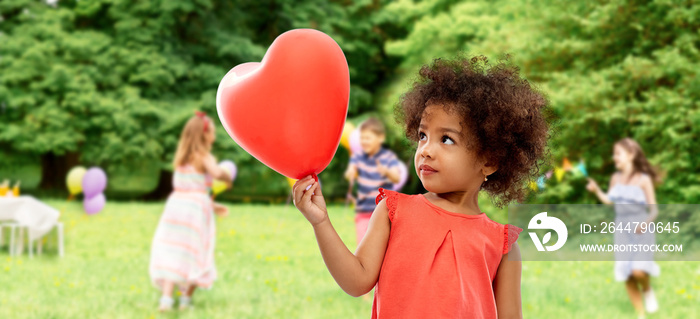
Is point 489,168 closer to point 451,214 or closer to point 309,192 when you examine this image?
point 451,214

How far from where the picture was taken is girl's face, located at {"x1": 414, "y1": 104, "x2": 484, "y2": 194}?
5.05 ft

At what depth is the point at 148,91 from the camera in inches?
626

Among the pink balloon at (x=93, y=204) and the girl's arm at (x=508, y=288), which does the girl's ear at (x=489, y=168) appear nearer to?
the girl's arm at (x=508, y=288)

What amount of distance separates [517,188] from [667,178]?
7.95 m

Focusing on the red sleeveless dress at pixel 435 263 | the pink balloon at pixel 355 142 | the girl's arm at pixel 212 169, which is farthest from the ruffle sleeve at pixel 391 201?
the pink balloon at pixel 355 142

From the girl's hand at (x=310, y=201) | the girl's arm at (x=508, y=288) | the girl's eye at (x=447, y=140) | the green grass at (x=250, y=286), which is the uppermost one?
the girl's eye at (x=447, y=140)

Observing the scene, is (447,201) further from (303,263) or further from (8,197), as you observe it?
(8,197)

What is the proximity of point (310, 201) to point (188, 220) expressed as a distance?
142 inches

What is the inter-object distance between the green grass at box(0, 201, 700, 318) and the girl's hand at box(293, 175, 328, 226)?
351 centimetres

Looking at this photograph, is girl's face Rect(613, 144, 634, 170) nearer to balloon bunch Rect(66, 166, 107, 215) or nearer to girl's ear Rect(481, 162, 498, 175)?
girl's ear Rect(481, 162, 498, 175)

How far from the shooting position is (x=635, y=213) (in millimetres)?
5172

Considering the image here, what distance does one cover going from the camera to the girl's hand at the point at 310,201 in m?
1.43

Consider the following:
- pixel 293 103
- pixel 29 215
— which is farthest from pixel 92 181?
pixel 293 103

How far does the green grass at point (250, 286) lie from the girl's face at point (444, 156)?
343cm
